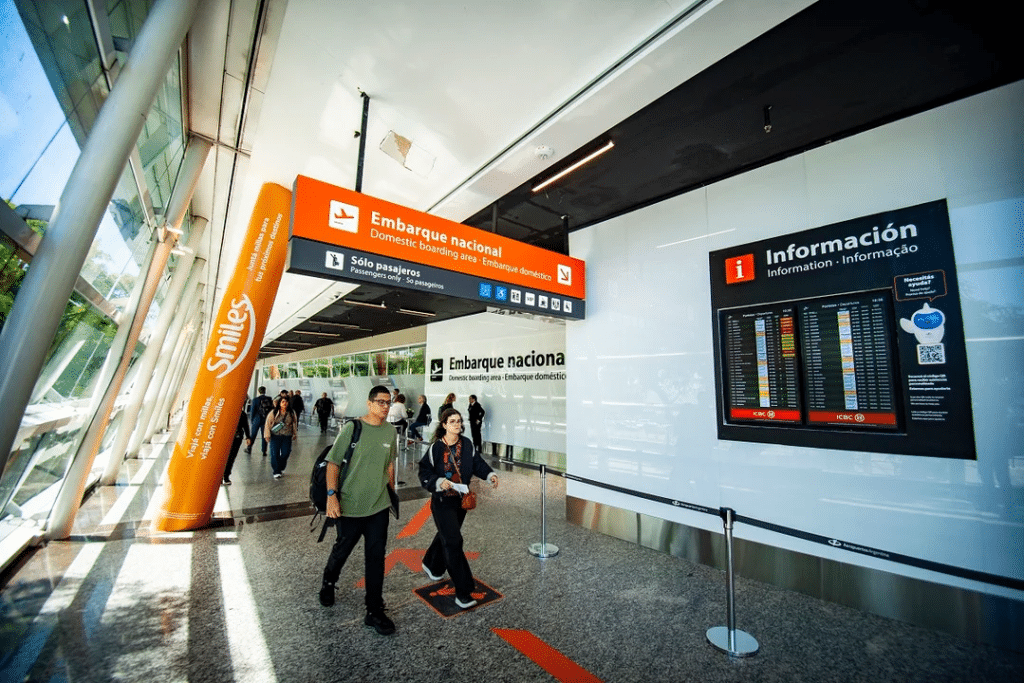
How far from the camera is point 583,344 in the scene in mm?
5730

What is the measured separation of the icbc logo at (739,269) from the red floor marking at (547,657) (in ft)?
12.1

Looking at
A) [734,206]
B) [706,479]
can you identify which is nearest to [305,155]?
[734,206]

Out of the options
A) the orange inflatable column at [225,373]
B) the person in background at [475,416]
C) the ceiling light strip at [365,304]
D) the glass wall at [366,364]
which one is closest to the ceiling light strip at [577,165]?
the orange inflatable column at [225,373]

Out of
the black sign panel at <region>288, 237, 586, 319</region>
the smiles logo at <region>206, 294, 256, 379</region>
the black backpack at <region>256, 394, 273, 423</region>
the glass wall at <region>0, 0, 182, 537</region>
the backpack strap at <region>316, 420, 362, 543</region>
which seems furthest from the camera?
the black backpack at <region>256, 394, 273, 423</region>

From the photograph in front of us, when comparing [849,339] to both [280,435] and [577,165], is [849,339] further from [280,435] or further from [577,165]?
[280,435]

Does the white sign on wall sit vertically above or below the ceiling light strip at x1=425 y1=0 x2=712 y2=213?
below

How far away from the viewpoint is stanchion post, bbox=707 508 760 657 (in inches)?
111

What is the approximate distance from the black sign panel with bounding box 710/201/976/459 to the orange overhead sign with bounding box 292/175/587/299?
220cm

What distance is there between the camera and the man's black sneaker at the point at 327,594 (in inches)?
130

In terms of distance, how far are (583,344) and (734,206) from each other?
2441 millimetres

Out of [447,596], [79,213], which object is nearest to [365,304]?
[79,213]

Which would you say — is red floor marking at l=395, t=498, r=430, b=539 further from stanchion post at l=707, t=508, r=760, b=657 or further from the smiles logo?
stanchion post at l=707, t=508, r=760, b=657

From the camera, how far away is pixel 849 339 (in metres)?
3.53

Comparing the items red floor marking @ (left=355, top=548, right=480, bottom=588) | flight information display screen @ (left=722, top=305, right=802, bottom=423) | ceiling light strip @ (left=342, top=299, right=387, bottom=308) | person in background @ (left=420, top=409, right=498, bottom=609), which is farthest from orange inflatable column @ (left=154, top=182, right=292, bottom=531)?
ceiling light strip @ (left=342, top=299, right=387, bottom=308)
